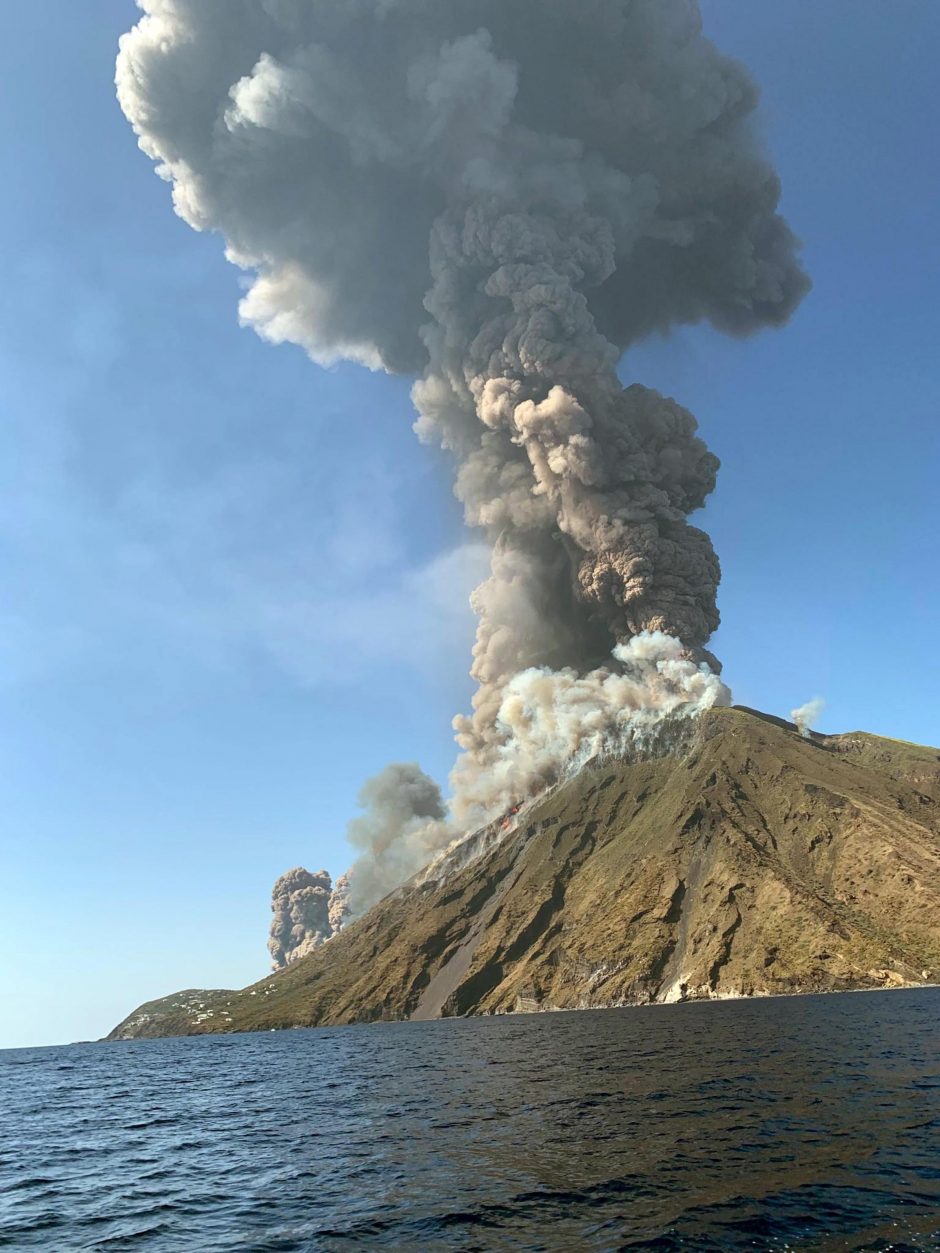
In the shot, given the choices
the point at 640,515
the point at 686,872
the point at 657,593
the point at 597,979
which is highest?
the point at 640,515

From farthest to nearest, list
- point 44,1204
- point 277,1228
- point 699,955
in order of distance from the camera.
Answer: point 699,955 < point 44,1204 < point 277,1228

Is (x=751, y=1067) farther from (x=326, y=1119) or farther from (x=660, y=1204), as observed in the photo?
(x=660, y=1204)

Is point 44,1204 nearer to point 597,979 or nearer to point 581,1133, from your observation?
point 581,1133

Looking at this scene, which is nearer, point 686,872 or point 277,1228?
point 277,1228

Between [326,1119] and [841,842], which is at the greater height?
[841,842]

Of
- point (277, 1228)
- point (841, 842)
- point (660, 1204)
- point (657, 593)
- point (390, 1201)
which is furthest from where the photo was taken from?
point (657, 593)

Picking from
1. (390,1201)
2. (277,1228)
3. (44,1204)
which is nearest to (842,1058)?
→ (390,1201)
